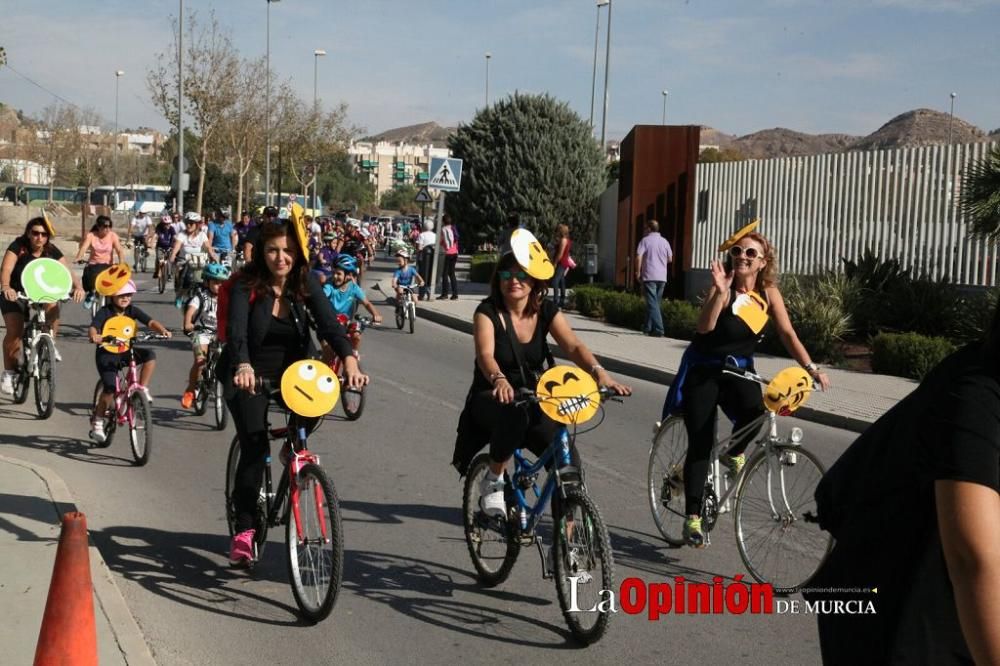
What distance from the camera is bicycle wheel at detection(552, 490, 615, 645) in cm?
502

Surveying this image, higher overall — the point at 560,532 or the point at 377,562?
the point at 560,532

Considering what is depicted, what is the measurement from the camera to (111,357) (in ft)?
30.9

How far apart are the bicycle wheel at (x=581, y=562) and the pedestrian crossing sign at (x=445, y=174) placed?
21.1 meters

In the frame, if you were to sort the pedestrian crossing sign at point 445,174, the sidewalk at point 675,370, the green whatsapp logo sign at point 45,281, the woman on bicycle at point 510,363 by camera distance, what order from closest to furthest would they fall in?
the woman on bicycle at point 510,363, the green whatsapp logo sign at point 45,281, the sidewalk at point 675,370, the pedestrian crossing sign at point 445,174

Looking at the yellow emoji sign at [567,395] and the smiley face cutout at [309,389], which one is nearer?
the yellow emoji sign at [567,395]

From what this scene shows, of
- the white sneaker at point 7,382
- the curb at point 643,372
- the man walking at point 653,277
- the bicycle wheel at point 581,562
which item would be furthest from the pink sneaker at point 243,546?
the man walking at point 653,277

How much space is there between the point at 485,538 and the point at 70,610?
95.6 inches

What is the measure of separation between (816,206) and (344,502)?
578 inches

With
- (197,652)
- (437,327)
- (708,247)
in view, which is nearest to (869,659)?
(197,652)

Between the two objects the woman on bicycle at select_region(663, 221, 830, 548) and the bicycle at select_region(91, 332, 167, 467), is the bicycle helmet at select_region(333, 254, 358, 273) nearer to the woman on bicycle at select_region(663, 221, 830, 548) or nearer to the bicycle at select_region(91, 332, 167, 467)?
the bicycle at select_region(91, 332, 167, 467)

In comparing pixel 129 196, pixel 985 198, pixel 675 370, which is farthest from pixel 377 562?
pixel 129 196

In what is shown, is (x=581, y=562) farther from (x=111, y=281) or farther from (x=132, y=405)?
(x=111, y=281)

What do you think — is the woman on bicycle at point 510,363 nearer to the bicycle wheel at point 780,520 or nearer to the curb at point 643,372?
the bicycle wheel at point 780,520

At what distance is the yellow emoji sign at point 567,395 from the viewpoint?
17.6 ft
